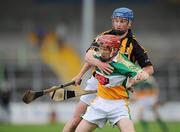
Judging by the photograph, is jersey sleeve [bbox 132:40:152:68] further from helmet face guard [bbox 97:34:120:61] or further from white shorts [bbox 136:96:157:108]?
white shorts [bbox 136:96:157:108]

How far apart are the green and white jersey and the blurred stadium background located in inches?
705

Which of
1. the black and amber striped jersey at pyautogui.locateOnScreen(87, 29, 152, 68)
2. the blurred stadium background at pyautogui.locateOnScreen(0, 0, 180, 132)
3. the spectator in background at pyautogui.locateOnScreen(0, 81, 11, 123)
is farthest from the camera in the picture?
the blurred stadium background at pyautogui.locateOnScreen(0, 0, 180, 132)

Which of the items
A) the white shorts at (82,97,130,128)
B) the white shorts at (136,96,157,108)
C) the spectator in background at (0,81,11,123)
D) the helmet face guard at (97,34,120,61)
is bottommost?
the spectator in background at (0,81,11,123)

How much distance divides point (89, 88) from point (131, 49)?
102 cm

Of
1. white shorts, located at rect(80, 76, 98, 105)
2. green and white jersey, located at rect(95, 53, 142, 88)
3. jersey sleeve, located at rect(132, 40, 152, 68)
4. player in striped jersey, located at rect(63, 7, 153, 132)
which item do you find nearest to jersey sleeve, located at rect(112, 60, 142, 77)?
green and white jersey, located at rect(95, 53, 142, 88)

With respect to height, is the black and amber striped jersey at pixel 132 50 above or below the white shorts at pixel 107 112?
above

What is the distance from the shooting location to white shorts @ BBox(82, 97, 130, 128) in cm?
1016

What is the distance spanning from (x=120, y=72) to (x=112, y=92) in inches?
11.9

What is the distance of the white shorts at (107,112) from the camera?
10.2 m

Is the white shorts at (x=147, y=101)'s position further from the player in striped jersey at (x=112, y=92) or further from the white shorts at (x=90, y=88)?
the player in striped jersey at (x=112, y=92)

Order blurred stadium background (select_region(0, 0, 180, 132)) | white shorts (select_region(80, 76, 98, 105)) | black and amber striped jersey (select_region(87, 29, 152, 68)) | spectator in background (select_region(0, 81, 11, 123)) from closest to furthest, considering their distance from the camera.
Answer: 1. black and amber striped jersey (select_region(87, 29, 152, 68))
2. white shorts (select_region(80, 76, 98, 105))
3. spectator in background (select_region(0, 81, 11, 123))
4. blurred stadium background (select_region(0, 0, 180, 132))

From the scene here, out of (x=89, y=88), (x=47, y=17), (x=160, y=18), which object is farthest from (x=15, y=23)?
(x=89, y=88)

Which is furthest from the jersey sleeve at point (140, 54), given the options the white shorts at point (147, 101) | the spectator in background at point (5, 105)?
the spectator in background at point (5, 105)

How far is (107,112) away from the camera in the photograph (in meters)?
10.2
